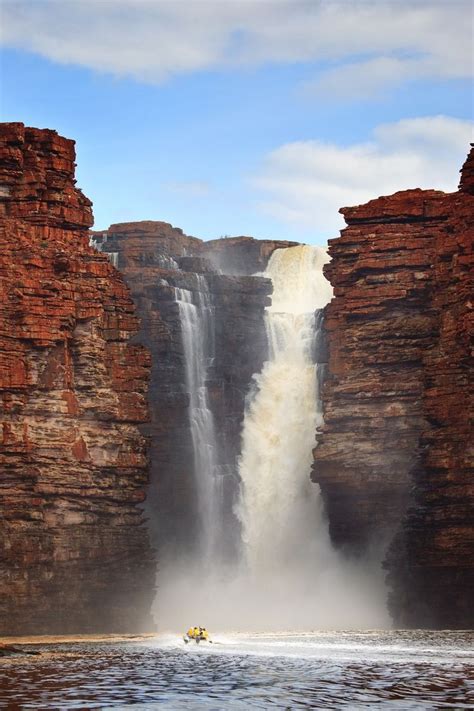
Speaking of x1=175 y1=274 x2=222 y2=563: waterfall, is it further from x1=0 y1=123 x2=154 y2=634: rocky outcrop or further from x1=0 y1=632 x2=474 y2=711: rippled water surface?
x1=0 y1=632 x2=474 y2=711: rippled water surface

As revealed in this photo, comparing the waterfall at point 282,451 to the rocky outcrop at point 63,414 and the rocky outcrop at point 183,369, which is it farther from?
the rocky outcrop at point 63,414

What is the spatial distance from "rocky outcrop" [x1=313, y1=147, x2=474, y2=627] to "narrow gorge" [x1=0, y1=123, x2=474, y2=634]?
17cm

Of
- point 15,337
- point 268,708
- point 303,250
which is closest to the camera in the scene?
point 268,708

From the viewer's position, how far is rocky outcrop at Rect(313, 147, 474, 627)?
13612cm

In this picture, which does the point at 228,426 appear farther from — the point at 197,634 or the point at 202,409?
the point at 197,634

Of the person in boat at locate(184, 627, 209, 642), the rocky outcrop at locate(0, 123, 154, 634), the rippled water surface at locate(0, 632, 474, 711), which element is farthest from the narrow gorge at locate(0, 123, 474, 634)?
the rippled water surface at locate(0, 632, 474, 711)

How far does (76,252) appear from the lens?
137 meters

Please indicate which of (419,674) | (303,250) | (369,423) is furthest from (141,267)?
(419,674)

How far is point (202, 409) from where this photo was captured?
161000mm

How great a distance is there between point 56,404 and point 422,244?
36.6m

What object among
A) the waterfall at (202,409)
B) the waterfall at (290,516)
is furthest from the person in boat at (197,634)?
the waterfall at (202,409)

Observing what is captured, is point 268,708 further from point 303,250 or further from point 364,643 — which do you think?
point 303,250

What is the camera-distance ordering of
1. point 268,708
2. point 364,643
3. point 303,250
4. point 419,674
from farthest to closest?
point 303,250, point 364,643, point 419,674, point 268,708

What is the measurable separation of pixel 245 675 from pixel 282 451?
233 feet
